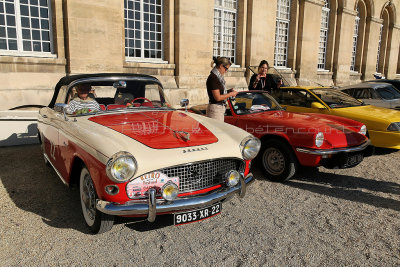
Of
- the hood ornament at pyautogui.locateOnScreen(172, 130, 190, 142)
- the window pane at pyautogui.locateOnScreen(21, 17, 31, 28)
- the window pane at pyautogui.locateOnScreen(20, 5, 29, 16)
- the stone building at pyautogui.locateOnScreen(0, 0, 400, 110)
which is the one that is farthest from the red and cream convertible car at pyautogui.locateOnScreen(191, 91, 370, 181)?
the window pane at pyautogui.locateOnScreen(20, 5, 29, 16)

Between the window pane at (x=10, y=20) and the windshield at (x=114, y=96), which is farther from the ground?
the window pane at (x=10, y=20)

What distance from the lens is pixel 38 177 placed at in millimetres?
4965

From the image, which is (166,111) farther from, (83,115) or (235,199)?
(235,199)

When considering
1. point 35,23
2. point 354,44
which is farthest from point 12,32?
point 354,44

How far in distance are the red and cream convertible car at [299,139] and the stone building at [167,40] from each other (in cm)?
623

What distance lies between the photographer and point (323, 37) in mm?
19281

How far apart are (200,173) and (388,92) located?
8.23 meters

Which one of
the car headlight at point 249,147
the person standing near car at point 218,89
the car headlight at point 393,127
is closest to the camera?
the car headlight at point 249,147

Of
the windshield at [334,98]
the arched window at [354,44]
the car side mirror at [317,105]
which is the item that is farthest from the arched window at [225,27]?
the arched window at [354,44]

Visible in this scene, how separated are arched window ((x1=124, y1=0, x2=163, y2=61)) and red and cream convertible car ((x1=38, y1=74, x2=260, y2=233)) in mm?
7407

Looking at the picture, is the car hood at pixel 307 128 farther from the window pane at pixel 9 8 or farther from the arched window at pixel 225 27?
the arched window at pixel 225 27

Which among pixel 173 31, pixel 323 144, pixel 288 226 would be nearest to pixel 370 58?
pixel 173 31

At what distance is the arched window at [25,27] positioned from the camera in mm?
8828

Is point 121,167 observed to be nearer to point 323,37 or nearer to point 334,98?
point 334,98
